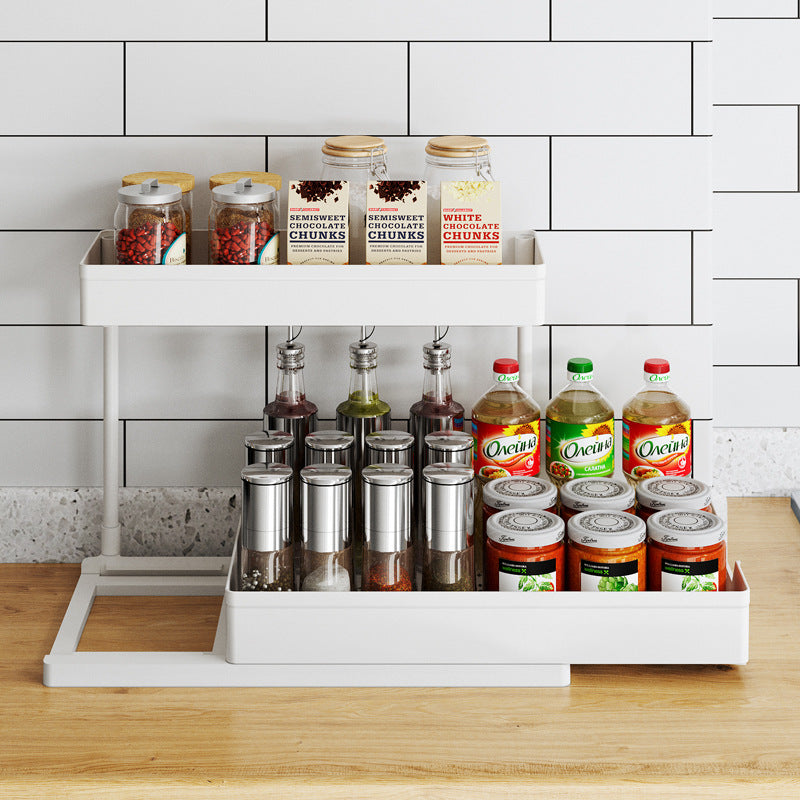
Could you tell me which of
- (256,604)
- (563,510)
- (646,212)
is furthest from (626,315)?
(256,604)

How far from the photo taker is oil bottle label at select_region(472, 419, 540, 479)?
1.30 m

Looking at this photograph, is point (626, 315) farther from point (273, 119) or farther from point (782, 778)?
point (782, 778)

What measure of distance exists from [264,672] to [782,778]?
0.51m

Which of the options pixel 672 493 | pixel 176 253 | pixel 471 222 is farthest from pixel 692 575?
pixel 176 253

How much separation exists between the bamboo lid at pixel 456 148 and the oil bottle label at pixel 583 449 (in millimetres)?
336

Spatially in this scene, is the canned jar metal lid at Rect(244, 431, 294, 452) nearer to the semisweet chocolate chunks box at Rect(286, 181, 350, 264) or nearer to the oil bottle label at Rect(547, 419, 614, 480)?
the semisweet chocolate chunks box at Rect(286, 181, 350, 264)

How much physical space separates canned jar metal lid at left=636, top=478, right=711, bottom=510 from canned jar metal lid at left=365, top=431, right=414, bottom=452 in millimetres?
269

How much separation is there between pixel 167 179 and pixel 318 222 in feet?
0.70

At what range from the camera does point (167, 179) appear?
50.5 inches

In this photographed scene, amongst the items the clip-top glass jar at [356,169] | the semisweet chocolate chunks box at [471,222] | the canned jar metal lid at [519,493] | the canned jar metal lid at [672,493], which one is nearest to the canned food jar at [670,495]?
the canned jar metal lid at [672,493]

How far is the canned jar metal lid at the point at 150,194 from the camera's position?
3.87ft

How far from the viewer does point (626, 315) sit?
1.42m

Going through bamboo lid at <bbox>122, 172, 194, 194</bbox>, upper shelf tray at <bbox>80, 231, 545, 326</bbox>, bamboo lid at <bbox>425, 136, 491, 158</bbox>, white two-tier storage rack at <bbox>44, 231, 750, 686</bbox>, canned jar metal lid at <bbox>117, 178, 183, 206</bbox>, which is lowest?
white two-tier storage rack at <bbox>44, 231, 750, 686</bbox>

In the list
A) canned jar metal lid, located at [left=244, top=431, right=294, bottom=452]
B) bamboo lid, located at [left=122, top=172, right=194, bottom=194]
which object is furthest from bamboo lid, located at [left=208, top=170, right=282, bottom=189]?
canned jar metal lid, located at [left=244, top=431, right=294, bottom=452]
